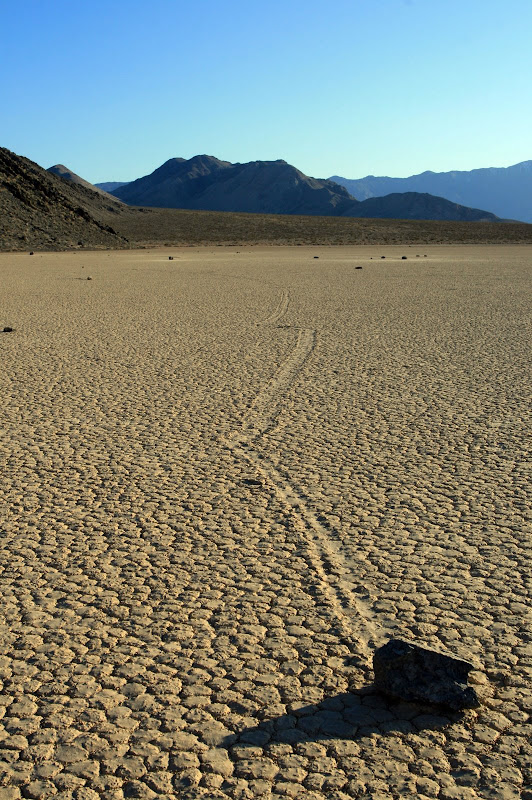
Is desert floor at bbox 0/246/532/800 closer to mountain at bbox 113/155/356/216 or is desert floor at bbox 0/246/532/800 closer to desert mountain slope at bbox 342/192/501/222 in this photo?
desert mountain slope at bbox 342/192/501/222

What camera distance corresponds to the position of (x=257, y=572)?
426cm

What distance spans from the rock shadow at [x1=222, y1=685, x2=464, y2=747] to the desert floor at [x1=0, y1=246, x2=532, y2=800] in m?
0.01

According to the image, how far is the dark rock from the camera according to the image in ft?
9.98

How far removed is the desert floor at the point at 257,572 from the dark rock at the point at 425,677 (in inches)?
2.5

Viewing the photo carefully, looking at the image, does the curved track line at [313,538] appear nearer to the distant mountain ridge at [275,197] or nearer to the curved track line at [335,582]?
the curved track line at [335,582]

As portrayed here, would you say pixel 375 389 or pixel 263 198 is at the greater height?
pixel 263 198

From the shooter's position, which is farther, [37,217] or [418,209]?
[418,209]

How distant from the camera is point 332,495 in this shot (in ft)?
17.9

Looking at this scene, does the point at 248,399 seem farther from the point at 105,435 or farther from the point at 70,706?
the point at 70,706

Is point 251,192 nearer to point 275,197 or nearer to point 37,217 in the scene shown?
point 275,197

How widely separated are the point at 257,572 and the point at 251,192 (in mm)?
180305

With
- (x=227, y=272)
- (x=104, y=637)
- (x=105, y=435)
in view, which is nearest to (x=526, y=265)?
(x=227, y=272)

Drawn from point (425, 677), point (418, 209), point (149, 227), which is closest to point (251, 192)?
point (418, 209)

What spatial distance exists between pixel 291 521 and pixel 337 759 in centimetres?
223
